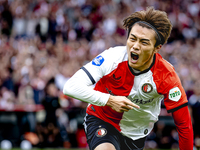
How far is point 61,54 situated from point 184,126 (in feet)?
24.8

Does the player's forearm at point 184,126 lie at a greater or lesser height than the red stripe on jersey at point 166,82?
lesser

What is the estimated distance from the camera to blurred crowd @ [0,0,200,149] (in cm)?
816

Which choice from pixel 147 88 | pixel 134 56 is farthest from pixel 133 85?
pixel 134 56

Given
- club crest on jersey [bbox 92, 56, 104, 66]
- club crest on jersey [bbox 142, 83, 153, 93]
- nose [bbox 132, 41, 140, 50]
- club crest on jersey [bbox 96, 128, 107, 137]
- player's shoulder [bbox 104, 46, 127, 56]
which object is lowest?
club crest on jersey [bbox 96, 128, 107, 137]

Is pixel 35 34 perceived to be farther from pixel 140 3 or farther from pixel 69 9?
pixel 140 3

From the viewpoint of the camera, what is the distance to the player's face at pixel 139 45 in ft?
11.2

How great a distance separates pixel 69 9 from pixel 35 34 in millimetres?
2005

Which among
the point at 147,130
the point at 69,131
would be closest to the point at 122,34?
the point at 69,131

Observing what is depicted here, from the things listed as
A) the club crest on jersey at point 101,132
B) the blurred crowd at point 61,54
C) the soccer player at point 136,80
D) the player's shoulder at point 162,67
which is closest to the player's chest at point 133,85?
the soccer player at point 136,80

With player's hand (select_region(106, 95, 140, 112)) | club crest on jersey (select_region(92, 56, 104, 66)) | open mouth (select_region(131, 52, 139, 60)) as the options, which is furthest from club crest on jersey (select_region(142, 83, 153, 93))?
club crest on jersey (select_region(92, 56, 104, 66))

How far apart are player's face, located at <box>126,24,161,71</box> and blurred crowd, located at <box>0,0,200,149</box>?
16.4ft

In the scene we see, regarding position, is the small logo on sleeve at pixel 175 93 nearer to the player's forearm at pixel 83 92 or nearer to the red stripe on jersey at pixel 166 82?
the red stripe on jersey at pixel 166 82

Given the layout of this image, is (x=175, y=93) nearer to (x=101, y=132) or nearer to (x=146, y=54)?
(x=146, y=54)

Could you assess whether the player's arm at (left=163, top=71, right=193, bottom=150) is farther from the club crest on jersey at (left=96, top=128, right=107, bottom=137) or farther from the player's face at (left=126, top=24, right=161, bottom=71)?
the club crest on jersey at (left=96, top=128, right=107, bottom=137)
